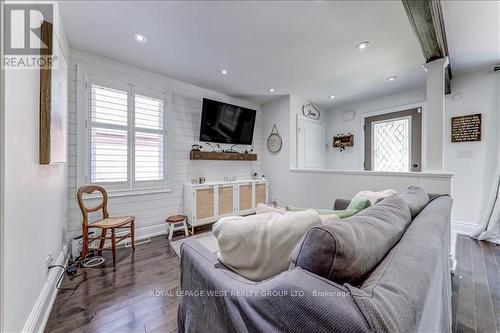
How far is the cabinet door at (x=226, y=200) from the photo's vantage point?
149 inches

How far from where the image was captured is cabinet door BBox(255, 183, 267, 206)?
14.4ft

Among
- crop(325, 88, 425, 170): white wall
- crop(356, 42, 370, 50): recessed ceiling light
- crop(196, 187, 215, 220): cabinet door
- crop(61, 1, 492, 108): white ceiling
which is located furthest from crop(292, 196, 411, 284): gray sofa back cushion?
crop(325, 88, 425, 170): white wall

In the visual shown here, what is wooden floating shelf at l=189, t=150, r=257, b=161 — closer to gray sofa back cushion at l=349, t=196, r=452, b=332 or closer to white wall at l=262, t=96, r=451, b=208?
white wall at l=262, t=96, r=451, b=208

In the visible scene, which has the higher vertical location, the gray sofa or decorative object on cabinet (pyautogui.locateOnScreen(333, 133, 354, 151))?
decorative object on cabinet (pyautogui.locateOnScreen(333, 133, 354, 151))

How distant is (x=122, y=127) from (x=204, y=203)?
1680 millimetres

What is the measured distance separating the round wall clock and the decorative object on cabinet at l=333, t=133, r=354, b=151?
1552 millimetres

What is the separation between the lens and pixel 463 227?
3.31 meters

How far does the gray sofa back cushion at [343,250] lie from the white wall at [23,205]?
4.51 ft

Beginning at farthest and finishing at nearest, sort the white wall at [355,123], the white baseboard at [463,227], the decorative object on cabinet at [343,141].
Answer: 1. the decorative object on cabinet at [343,141]
2. the white wall at [355,123]
3. the white baseboard at [463,227]

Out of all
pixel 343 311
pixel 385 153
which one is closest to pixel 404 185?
pixel 385 153

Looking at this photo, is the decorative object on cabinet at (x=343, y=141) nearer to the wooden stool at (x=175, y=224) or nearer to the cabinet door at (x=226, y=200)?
the cabinet door at (x=226, y=200)

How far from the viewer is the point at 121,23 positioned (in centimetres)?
215

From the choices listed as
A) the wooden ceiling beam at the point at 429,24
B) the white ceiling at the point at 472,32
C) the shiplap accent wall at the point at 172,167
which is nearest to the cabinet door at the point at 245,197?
the shiplap accent wall at the point at 172,167

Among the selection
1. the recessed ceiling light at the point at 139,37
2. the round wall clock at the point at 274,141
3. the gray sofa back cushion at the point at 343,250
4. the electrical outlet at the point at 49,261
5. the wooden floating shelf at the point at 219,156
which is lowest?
the electrical outlet at the point at 49,261
